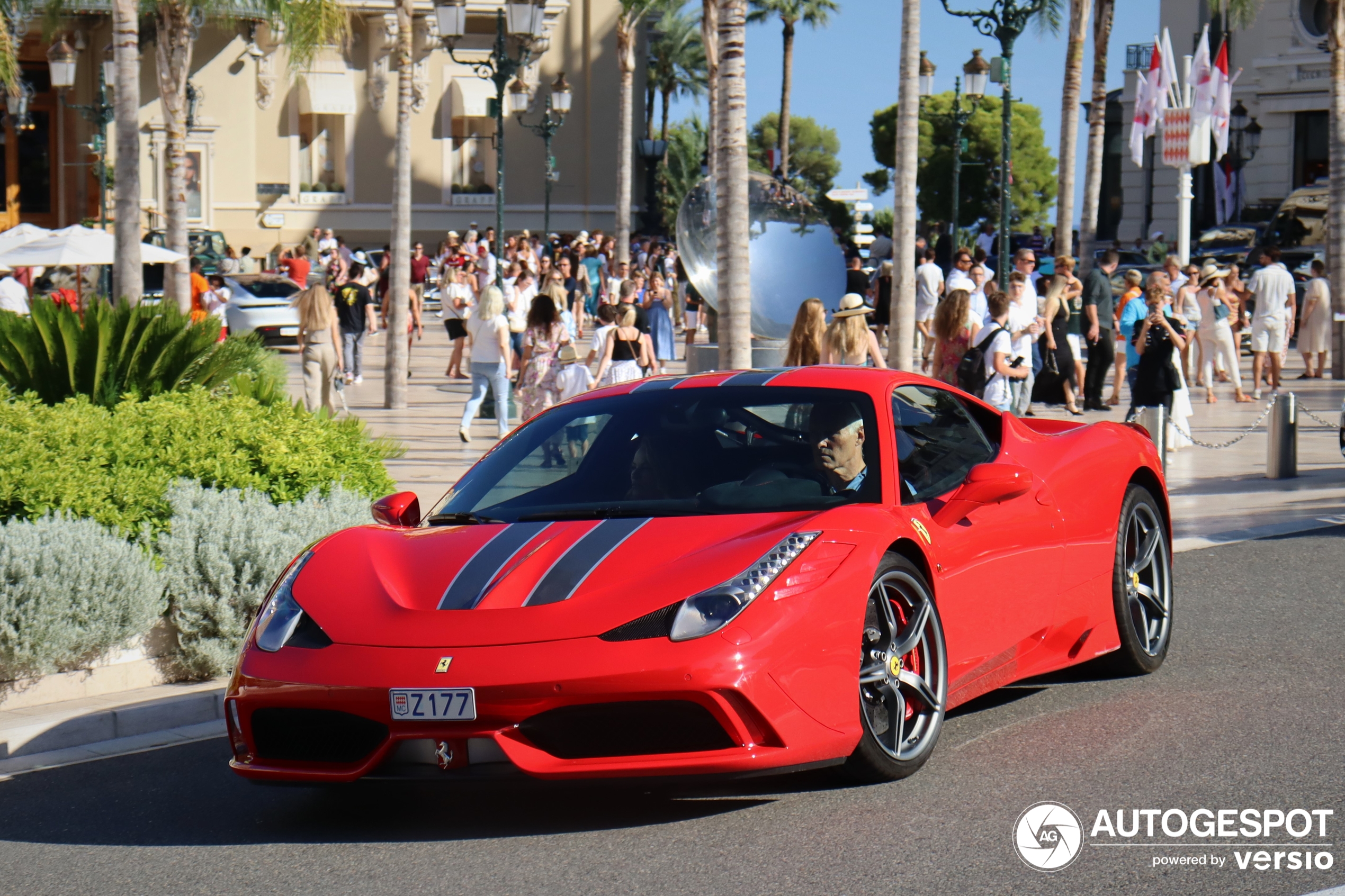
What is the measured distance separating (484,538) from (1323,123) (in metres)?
56.6

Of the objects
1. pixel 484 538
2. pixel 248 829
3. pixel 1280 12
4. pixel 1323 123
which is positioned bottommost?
pixel 248 829

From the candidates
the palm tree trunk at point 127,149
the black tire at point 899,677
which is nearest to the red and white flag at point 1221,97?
the palm tree trunk at point 127,149

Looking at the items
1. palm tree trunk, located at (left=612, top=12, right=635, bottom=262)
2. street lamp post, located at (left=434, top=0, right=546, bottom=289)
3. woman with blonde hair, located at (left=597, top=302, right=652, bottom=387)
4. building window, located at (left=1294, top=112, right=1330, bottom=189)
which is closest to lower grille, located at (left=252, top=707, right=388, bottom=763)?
woman with blonde hair, located at (left=597, top=302, right=652, bottom=387)

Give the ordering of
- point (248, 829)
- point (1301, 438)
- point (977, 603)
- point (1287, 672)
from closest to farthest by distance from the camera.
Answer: point (248, 829)
point (977, 603)
point (1287, 672)
point (1301, 438)

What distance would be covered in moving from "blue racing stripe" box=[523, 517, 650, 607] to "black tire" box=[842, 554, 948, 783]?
32.7 inches

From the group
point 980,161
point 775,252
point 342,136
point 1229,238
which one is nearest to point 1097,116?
point 775,252

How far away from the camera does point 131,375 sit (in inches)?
426

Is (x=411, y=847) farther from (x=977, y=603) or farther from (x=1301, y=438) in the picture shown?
(x=1301, y=438)

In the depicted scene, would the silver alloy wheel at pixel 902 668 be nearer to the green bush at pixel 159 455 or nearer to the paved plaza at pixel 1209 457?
the green bush at pixel 159 455

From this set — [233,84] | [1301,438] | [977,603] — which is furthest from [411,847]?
[233,84]

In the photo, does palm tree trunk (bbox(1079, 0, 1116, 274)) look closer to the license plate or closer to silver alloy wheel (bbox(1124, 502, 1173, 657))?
silver alloy wheel (bbox(1124, 502, 1173, 657))

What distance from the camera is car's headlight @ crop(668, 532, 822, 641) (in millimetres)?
4922

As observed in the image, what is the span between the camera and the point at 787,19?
2692 inches

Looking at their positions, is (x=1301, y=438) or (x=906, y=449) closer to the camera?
(x=906, y=449)
